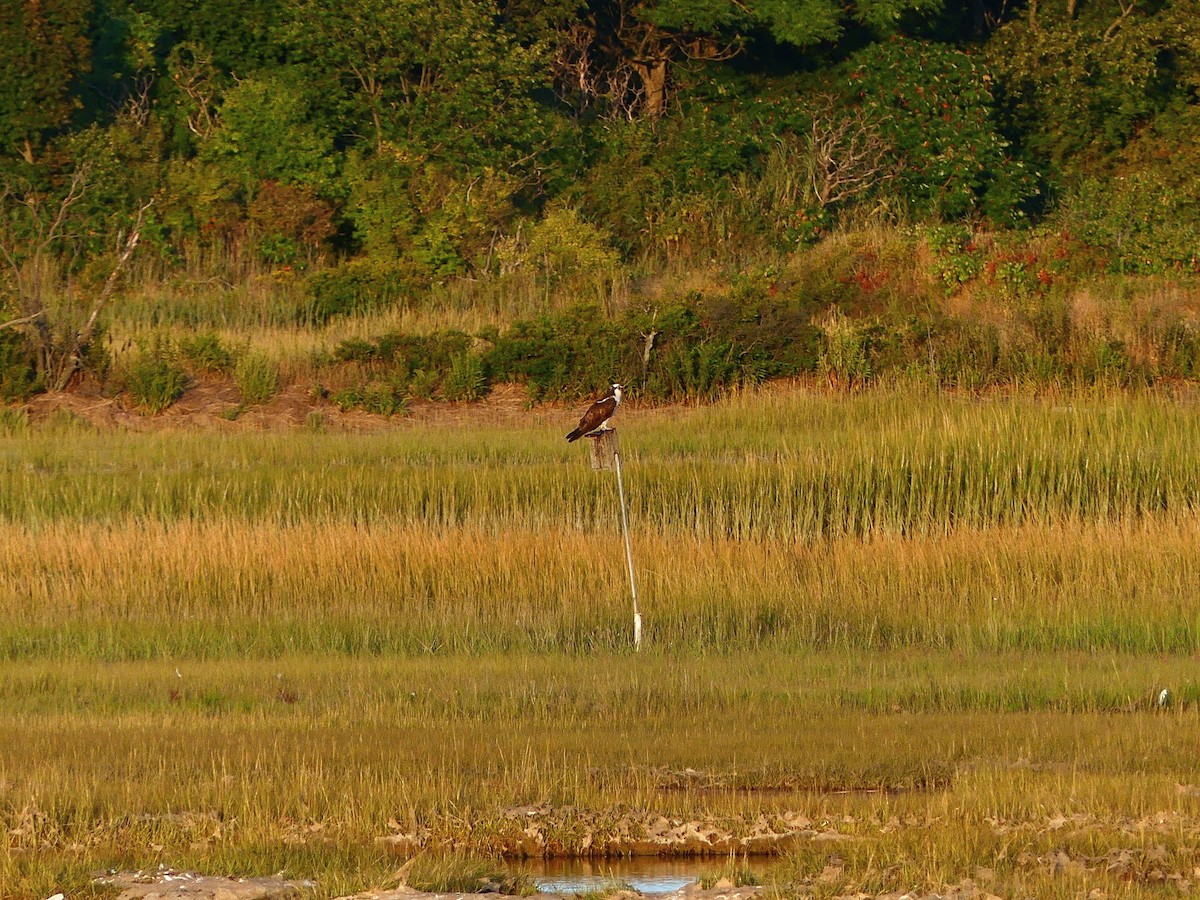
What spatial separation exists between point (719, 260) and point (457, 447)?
951 cm

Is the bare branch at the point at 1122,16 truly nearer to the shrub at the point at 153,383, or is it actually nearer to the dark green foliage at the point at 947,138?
the dark green foliage at the point at 947,138

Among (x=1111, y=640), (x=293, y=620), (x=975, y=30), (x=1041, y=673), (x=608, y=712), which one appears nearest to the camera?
(x=608, y=712)

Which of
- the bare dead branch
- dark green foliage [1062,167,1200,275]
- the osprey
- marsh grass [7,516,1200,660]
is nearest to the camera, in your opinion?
marsh grass [7,516,1200,660]

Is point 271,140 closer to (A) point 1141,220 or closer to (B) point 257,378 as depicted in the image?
(B) point 257,378

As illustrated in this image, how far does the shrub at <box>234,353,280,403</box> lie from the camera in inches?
949

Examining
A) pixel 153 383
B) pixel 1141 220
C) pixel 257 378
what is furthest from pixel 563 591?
pixel 1141 220

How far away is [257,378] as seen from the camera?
79.5ft

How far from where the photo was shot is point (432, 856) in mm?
7934

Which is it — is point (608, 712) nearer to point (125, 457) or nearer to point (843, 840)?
point (843, 840)

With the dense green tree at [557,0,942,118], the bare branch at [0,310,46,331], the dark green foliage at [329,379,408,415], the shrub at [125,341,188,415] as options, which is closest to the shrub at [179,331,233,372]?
the shrub at [125,341,188,415]

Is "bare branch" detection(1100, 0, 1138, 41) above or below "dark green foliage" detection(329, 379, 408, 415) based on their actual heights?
above

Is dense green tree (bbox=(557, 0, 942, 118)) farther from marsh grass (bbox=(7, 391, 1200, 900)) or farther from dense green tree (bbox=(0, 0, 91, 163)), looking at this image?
marsh grass (bbox=(7, 391, 1200, 900))

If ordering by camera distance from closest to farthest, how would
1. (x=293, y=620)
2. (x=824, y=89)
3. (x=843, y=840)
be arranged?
(x=843, y=840)
(x=293, y=620)
(x=824, y=89)

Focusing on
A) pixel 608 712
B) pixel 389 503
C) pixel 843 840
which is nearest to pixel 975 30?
pixel 389 503
